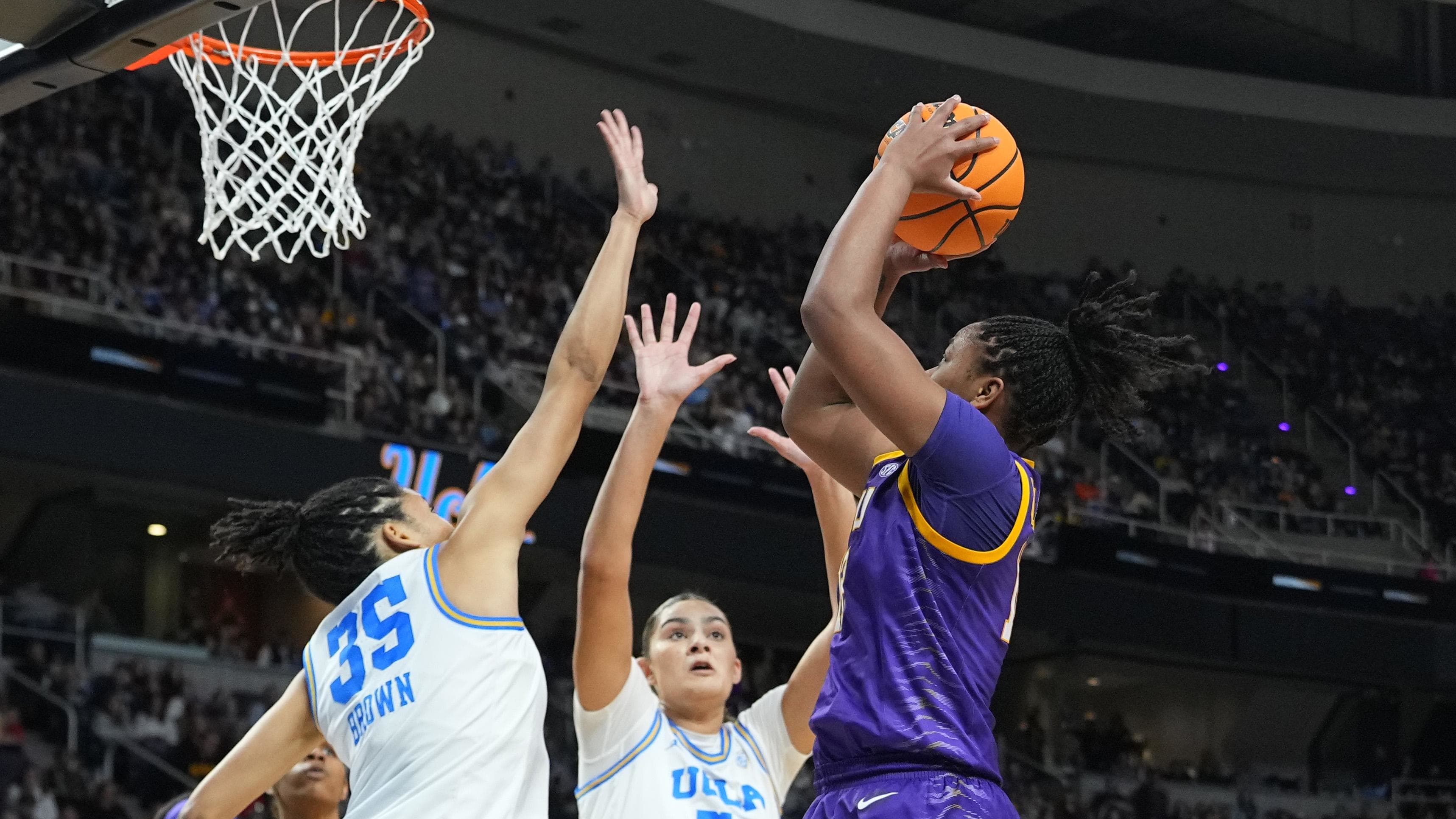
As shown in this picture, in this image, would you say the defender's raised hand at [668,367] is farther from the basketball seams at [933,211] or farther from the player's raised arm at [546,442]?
the basketball seams at [933,211]

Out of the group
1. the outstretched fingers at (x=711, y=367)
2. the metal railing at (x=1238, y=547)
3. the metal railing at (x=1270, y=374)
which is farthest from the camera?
the metal railing at (x=1270, y=374)

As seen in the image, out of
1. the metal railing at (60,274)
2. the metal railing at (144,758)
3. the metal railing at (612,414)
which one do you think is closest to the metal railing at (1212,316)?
the metal railing at (612,414)

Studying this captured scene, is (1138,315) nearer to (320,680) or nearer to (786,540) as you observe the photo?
(320,680)

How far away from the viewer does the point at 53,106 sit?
14648mm

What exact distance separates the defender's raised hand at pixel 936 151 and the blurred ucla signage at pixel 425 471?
10.7 meters

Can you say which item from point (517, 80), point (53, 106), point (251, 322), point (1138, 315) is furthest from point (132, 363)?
point (1138, 315)

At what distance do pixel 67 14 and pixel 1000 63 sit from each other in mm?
18050

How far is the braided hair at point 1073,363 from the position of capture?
8.96 ft

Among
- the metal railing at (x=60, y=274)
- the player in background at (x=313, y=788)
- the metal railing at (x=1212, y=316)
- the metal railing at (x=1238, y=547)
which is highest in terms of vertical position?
the metal railing at (x=1212, y=316)

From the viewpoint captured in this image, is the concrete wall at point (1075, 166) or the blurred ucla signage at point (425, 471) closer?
the blurred ucla signage at point (425, 471)

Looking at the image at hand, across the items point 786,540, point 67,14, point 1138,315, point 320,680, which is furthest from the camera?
point 786,540

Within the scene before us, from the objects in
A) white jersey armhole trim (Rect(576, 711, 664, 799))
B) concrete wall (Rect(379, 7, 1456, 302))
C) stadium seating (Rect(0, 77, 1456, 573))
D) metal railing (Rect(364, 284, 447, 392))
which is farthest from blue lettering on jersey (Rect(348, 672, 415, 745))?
concrete wall (Rect(379, 7, 1456, 302))

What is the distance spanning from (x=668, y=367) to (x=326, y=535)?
83 centimetres

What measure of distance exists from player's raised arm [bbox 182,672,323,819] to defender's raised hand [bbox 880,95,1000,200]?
151 centimetres
